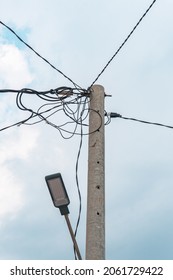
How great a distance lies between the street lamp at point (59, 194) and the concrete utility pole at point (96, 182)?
0.61 feet

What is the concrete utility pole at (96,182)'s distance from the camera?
14.4 ft

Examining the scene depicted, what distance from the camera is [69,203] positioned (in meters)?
4.37

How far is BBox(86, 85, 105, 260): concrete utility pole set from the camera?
14.4ft

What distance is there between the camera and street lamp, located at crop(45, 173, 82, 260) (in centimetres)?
432

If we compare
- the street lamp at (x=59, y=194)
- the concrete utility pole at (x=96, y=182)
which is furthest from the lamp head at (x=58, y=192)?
the concrete utility pole at (x=96, y=182)

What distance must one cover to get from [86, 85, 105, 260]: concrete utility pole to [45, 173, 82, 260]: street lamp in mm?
186

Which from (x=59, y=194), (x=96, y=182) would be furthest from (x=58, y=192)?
(x=96, y=182)

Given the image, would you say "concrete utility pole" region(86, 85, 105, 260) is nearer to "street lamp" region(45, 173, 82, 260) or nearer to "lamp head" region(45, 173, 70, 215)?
"street lamp" region(45, 173, 82, 260)

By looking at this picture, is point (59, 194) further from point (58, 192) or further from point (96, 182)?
point (96, 182)

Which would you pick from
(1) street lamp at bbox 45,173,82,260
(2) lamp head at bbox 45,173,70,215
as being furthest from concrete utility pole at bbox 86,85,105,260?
(2) lamp head at bbox 45,173,70,215

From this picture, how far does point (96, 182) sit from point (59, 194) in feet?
1.70

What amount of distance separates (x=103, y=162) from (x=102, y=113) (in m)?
0.63

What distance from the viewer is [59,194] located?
14.3 feet
